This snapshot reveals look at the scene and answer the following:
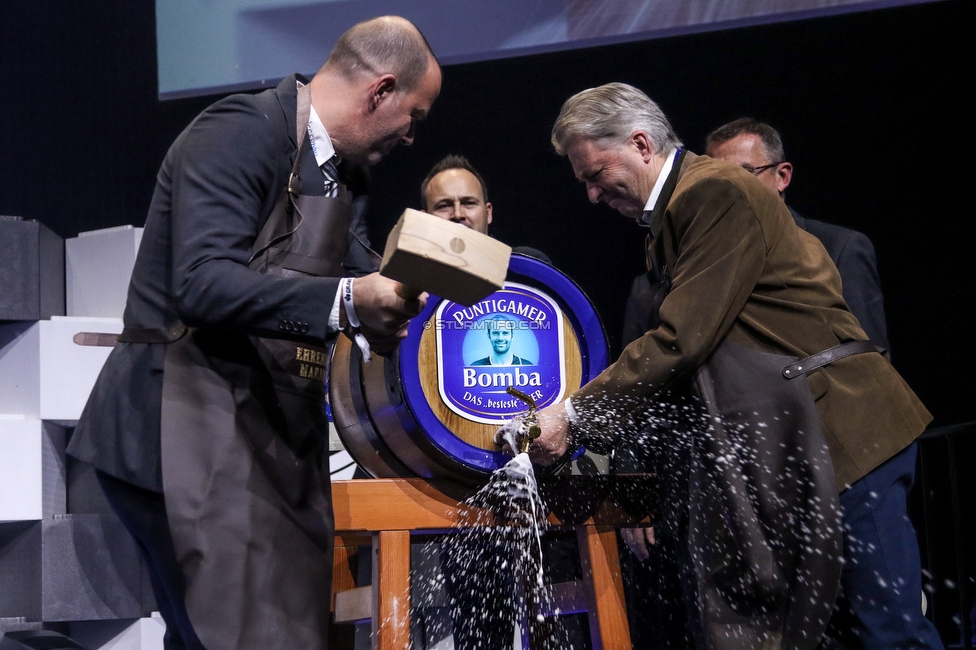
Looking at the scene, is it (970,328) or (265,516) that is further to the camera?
(970,328)

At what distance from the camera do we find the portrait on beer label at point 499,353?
7.01ft

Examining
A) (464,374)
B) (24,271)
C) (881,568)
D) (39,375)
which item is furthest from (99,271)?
(881,568)

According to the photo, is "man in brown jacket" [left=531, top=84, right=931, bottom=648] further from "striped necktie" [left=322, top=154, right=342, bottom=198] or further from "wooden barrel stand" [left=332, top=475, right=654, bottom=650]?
"striped necktie" [left=322, top=154, right=342, bottom=198]

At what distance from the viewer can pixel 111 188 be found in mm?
4188

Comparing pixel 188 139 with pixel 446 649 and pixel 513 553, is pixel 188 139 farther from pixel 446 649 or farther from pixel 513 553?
pixel 446 649

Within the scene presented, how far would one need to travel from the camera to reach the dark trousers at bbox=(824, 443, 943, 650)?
6.45ft

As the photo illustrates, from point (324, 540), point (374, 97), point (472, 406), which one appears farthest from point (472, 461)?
point (374, 97)

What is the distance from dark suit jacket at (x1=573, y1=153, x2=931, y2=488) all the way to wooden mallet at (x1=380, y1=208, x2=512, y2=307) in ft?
2.52

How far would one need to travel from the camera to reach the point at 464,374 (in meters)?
2.14

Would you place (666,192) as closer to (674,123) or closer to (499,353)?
→ (499,353)

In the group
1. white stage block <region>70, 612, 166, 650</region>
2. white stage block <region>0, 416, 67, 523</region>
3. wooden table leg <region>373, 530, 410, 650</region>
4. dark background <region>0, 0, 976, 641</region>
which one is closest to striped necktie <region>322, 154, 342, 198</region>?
wooden table leg <region>373, 530, 410, 650</region>

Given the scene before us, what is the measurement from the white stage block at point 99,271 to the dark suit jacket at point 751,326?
1.98 metres

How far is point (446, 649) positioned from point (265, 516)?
203 centimetres

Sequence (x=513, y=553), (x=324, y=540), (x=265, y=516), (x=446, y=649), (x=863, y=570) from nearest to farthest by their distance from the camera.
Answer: (x=265, y=516) → (x=324, y=540) → (x=863, y=570) → (x=513, y=553) → (x=446, y=649)
